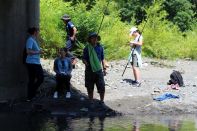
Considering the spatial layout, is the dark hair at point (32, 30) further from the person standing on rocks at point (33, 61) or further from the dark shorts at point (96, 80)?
the dark shorts at point (96, 80)

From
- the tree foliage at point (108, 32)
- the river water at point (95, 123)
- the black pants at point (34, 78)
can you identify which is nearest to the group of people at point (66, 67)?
the black pants at point (34, 78)

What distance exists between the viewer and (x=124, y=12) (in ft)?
135

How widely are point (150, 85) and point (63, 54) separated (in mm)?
3981

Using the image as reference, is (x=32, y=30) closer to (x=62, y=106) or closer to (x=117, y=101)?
(x=62, y=106)

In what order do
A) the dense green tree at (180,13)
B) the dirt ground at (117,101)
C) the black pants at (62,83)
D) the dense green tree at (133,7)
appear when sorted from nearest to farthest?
the dirt ground at (117,101), the black pants at (62,83), the dense green tree at (133,7), the dense green tree at (180,13)

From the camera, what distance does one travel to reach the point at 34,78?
1462cm

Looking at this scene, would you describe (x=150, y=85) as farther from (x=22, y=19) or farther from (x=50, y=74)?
(x=22, y=19)

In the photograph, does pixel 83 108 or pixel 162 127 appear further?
pixel 83 108

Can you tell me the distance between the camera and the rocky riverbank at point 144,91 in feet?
47.1

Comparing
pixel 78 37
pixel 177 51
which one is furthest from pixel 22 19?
pixel 177 51

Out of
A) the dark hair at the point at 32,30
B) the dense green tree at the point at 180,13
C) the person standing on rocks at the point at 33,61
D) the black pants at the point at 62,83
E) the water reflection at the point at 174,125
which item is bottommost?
the water reflection at the point at 174,125

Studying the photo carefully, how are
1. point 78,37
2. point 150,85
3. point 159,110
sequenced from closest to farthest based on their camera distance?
point 159,110
point 150,85
point 78,37

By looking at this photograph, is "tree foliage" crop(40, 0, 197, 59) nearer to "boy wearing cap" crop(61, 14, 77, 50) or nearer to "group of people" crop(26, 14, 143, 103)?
"boy wearing cap" crop(61, 14, 77, 50)

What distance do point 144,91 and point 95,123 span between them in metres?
4.61
